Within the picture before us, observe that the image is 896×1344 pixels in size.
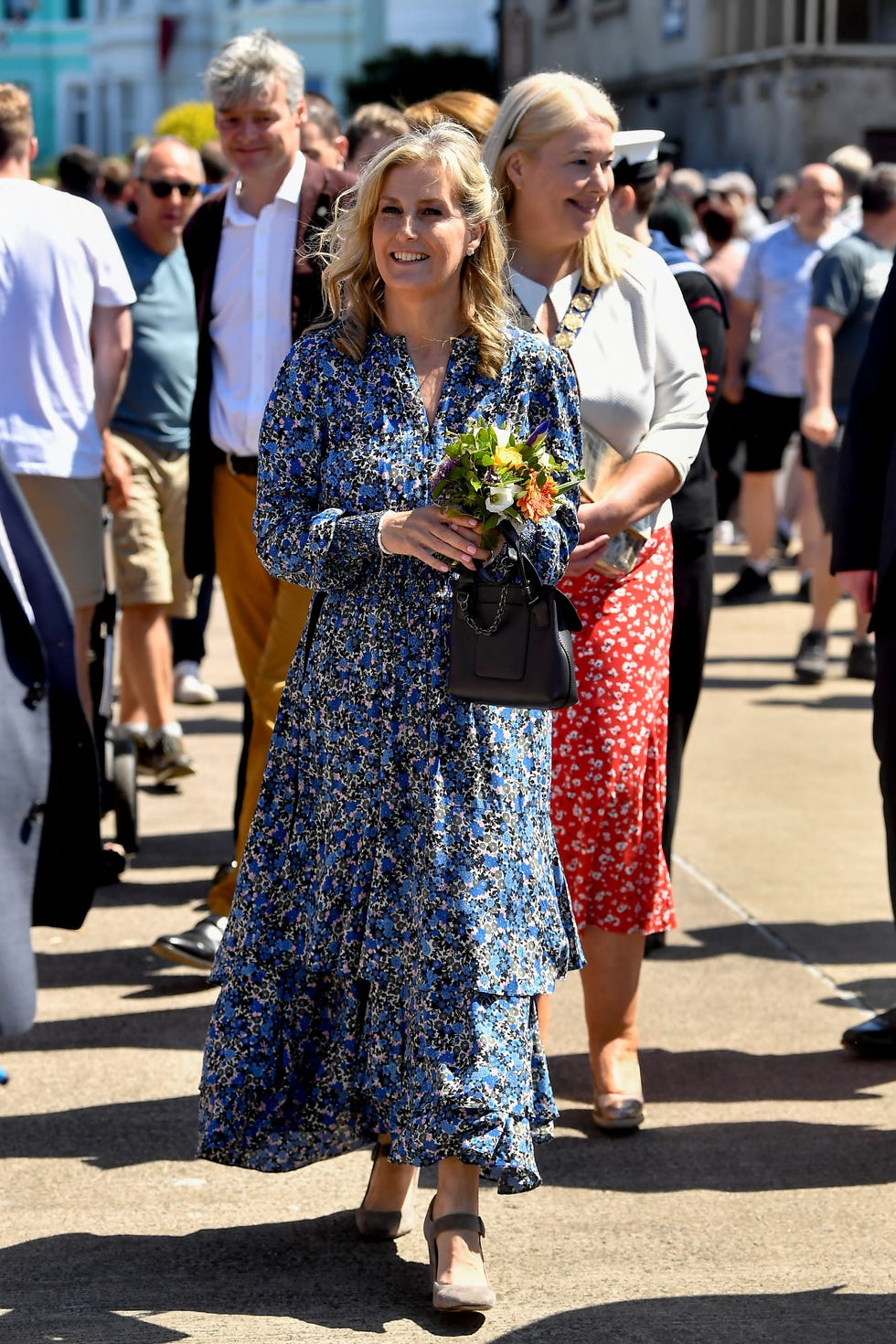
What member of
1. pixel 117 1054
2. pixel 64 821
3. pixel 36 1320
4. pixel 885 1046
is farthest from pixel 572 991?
pixel 64 821

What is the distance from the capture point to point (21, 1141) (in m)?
4.35

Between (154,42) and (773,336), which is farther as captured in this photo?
(154,42)

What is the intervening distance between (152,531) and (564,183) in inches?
148

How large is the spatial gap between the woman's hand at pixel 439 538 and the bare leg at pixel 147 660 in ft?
13.6

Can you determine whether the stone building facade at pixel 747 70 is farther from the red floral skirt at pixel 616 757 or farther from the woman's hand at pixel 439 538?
the woman's hand at pixel 439 538

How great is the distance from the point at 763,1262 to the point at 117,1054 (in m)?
1.77

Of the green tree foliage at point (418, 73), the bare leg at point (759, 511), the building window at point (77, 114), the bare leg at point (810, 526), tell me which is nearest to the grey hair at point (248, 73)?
the bare leg at point (810, 526)

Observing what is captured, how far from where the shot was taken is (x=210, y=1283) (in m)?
3.67

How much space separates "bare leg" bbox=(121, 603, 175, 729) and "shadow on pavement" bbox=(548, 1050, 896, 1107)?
3.04 meters

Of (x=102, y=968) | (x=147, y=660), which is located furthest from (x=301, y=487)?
(x=147, y=660)

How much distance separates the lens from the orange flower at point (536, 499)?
3.50m

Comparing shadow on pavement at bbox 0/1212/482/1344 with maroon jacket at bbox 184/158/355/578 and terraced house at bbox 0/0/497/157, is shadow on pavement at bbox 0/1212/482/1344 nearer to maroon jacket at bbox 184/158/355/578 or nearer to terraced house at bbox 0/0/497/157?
maroon jacket at bbox 184/158/355/578

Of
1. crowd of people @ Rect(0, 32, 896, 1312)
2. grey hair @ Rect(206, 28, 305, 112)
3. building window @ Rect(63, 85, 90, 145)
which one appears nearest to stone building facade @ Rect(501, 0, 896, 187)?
grey hair @ Rect(206, 28, 305, 112)

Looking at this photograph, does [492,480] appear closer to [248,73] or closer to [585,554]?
[585,554]
